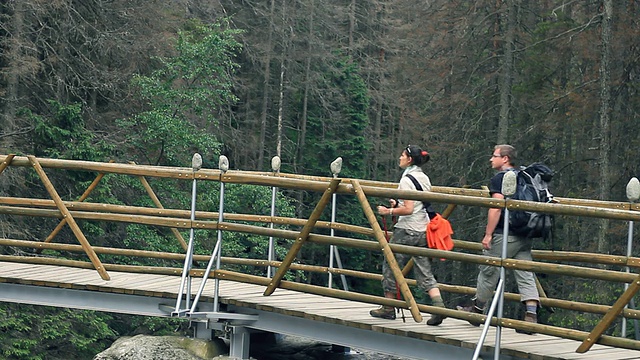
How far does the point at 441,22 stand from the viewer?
2955cm

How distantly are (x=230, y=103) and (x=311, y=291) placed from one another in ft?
95.7

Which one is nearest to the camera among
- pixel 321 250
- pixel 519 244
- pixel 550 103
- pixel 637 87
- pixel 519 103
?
pixel 519 244

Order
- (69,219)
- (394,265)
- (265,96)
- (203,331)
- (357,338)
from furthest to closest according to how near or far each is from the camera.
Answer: (265,96) < (69,219) < (203,331) < (357,338) < (394,265)

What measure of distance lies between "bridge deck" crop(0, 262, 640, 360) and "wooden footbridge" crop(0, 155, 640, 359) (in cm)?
1

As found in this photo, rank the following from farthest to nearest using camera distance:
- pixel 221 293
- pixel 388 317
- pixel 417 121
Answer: pixel 417 121 < pixel 221 293 < pixel 388 317

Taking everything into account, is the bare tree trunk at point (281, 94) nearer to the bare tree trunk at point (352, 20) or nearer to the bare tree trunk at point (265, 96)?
the bare tree trunk at point (265, 96)

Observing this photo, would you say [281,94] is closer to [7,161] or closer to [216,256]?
[7,161]

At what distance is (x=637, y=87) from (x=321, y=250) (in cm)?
2007

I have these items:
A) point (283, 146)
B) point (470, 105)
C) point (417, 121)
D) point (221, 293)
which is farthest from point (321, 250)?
point (221, 293)

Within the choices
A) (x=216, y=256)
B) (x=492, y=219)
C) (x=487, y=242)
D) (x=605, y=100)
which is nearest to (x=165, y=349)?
(x=216, y=256)

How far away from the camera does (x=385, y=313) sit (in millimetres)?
8875

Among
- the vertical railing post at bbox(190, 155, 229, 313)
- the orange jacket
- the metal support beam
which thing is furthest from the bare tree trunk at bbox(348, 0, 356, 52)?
the orange jacket

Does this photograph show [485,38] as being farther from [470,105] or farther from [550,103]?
[550,103]

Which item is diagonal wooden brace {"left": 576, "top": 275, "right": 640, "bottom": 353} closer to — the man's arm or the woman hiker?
the man's arm
